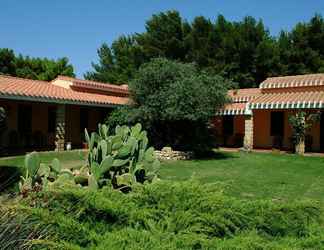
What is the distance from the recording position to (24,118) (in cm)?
2686

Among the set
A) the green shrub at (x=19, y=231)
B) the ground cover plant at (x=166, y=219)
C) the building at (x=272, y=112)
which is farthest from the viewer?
the building at (x=272, y=112)

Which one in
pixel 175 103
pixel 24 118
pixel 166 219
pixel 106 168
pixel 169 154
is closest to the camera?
pixel 166 219

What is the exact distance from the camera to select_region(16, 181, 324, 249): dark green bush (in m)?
4.23

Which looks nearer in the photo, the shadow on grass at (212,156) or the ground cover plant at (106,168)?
the ground cover plant at (106,168)

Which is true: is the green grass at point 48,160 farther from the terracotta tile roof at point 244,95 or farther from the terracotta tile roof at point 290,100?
the terracotta tile roof at point 244,95

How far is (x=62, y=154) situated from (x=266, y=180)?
12.9 metres

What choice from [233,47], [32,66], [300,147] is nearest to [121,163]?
[300,147]

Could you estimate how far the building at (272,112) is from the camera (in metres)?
26.5

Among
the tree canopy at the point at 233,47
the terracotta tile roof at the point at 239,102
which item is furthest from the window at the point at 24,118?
the tree canopy at the point at 233,47

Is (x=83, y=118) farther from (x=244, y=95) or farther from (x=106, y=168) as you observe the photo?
(x=106, y=168)

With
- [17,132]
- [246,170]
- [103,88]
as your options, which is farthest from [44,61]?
[246,170]

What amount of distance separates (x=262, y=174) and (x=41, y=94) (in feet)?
46.3

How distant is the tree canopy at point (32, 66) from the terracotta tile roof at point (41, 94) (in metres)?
23.6

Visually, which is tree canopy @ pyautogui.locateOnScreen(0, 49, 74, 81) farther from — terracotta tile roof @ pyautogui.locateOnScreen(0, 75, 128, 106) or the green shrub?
the green shrub
